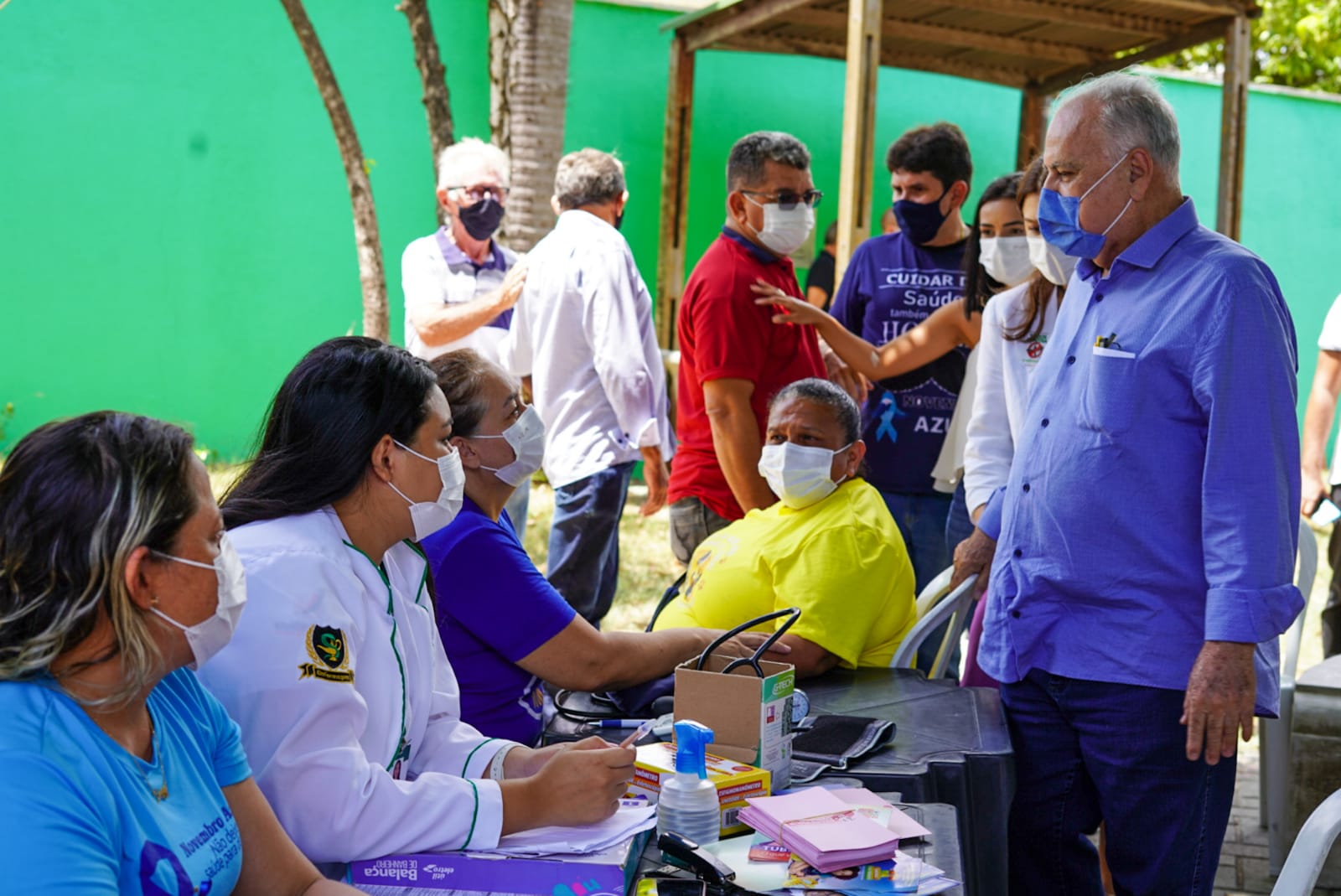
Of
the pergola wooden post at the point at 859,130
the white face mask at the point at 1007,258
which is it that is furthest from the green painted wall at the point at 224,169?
the white face mask at the point at 1007,258

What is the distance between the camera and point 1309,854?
1905 millimetres

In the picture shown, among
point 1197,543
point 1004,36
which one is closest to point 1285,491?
point 1197,543

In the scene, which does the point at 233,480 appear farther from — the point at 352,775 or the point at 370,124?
the point at 370,124

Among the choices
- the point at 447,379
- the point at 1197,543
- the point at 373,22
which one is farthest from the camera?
the point at 373,22

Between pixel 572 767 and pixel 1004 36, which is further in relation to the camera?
pixel 1004 36

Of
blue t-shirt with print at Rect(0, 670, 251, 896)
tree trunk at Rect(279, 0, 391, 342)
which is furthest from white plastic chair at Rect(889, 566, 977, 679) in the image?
tree trunk at Rect(279, 0, 391, 342)

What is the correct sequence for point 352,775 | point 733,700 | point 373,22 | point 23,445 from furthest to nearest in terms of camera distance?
point 373,22 < point 733,700 < point 352,775 < point 23,445

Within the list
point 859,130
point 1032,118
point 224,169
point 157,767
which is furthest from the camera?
point 1032,118

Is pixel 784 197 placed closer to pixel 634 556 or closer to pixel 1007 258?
pixel 1007 258

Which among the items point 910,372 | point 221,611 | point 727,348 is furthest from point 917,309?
point 221,611

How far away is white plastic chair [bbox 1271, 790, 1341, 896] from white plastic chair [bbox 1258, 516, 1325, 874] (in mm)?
1602

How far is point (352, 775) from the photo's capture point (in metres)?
1.82

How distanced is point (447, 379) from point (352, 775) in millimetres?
1167

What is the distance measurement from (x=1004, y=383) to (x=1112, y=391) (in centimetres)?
99
